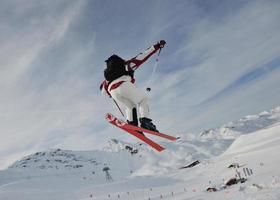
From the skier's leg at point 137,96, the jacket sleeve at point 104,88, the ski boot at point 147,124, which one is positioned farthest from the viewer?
the jacket sleeve at point 104,88

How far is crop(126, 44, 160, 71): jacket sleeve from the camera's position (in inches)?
438

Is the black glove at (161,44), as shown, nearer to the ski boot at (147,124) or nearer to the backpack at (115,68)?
the backpack at (115,68)

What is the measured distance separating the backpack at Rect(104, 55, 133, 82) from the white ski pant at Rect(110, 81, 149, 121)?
334 millimetres

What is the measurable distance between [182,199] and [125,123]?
18.1 m

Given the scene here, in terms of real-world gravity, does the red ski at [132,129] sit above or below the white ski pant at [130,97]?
below

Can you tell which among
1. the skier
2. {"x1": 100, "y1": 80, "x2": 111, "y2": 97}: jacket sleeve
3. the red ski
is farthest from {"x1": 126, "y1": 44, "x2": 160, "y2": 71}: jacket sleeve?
A: the red ski

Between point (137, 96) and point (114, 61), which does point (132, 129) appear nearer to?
point (137, 96)

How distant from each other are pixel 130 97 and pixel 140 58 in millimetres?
1282

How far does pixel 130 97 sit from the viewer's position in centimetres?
1106

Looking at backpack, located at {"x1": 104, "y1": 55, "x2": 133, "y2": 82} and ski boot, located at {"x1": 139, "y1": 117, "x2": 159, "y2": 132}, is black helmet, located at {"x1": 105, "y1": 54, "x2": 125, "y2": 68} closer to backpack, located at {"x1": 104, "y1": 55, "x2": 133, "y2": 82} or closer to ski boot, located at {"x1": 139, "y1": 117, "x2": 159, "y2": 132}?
backpack, located at {"x1": 104, "y1": 55, "x2": 133, "y2": 82}

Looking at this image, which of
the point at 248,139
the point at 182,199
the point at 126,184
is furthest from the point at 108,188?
the point at 248,139

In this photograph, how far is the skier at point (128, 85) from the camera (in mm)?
10867

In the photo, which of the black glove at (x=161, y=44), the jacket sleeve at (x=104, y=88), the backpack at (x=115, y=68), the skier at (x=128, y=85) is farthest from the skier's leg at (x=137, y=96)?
the black glove at (x=161, y=44)

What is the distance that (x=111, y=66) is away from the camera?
429 inches
